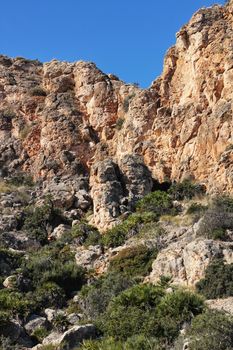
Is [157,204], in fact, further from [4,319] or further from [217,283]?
[4,319]

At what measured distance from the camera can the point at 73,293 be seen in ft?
101

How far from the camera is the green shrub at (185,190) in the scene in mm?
38625

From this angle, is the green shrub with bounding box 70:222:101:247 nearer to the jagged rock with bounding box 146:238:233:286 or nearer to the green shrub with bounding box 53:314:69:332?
the jagged rock with bounding box 146:238:233:286

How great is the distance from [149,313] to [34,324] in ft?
18.8

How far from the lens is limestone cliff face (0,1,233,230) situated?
40.7 m

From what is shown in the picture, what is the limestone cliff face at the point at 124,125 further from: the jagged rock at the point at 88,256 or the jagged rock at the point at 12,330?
the jagged rock at the point at 12,330

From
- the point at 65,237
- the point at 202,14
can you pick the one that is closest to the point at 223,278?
the point at 65,237

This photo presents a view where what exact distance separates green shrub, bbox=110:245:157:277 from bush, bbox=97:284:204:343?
18.6ft

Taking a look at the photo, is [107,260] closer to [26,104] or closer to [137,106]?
[137,106]

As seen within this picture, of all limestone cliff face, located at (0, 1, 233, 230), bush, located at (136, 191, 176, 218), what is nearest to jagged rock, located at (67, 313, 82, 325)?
bush, located at (136, 191, 176, 218)

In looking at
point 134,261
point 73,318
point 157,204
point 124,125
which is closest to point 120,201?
point 157,204

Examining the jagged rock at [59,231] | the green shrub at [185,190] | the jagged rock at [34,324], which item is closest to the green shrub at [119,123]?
the green shrub at [185,190]

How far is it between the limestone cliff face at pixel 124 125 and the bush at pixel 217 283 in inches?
491

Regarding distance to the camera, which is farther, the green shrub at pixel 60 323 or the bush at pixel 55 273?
the bush at pixel 55 273
